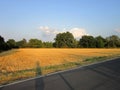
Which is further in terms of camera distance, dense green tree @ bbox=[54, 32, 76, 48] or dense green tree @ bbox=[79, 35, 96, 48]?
dense green tree @ bbox=[54, 32, 76, 48]

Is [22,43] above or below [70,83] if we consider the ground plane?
above

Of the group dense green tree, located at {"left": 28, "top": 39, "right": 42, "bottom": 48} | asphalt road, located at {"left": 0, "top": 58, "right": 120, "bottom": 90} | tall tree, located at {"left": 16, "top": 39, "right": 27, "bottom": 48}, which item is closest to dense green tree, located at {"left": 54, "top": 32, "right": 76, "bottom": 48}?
dense green tree, located at {"left": 28, "top": 39, "right": 42, "bottom": 48}

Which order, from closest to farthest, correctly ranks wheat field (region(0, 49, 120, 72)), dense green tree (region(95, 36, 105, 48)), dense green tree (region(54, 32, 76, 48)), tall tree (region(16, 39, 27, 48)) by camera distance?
wheat field (region(0, 49, 120, 72)) → dense green tree (region(95, 36, 105, 48)) → tall tree (region(16, 39, 27, 48)) → dense green tree (region(54, 32, 76, 48))

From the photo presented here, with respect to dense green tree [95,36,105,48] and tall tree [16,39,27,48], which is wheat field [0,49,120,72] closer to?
dense green tree [95,36,105,48]

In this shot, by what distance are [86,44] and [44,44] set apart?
78.4ft

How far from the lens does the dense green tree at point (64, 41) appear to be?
378 ft

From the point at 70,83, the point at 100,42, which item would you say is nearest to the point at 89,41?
the point at 100,42

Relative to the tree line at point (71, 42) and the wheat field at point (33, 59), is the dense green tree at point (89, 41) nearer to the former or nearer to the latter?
the tree line at point (71, 42)

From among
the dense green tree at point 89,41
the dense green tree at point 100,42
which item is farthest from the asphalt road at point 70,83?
the dense green tree at point 89,41

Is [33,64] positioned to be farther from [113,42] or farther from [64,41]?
[64,41]

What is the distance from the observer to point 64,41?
116 meters

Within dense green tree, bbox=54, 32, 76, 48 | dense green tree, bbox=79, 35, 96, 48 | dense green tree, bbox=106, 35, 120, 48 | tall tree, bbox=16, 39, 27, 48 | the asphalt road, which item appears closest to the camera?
the asphalt road

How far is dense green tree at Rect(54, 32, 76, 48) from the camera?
4535 inches

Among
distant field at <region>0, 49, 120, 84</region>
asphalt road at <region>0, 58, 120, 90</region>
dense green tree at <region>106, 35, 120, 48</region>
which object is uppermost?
dense green tree at <region>106, 35, 120, 48</region>
